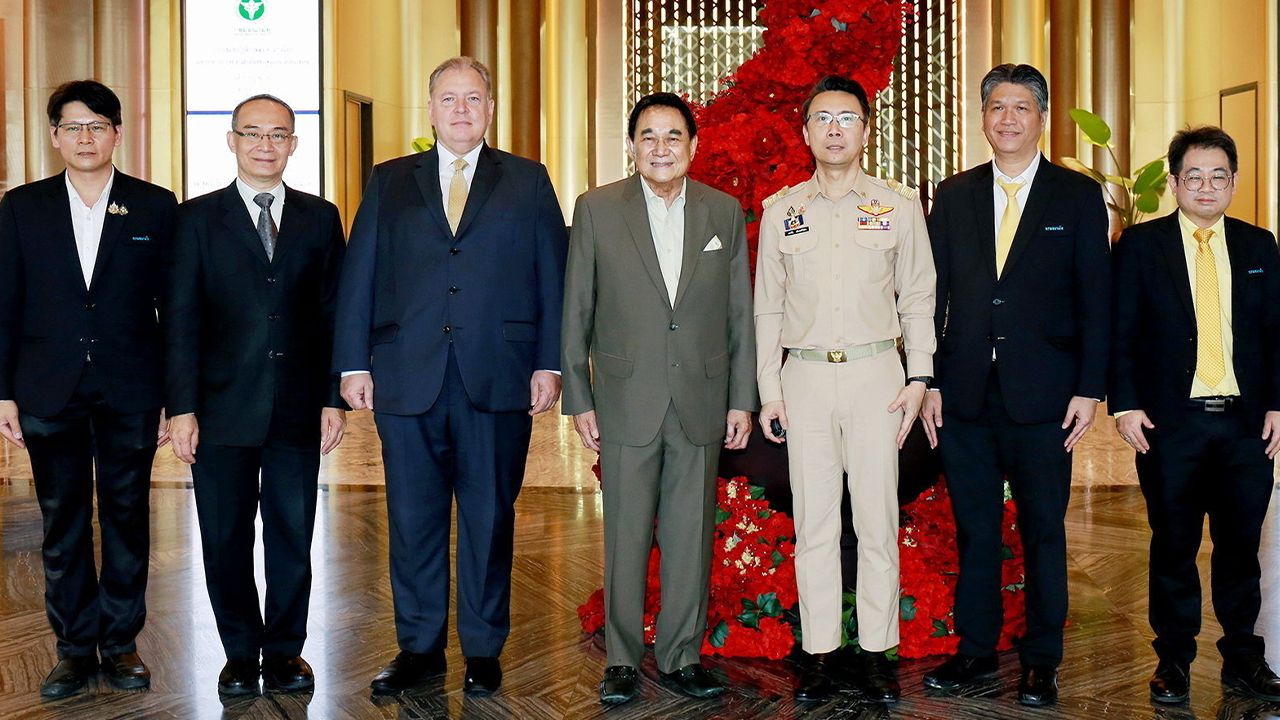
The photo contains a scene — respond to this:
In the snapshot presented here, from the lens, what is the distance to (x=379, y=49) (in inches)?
414

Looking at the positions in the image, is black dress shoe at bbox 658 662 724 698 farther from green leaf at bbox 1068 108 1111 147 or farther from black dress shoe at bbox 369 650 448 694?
green leaf at bbox 1068 108 1111 147

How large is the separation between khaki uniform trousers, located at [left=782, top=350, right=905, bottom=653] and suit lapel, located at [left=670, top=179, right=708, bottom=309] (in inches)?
13.9

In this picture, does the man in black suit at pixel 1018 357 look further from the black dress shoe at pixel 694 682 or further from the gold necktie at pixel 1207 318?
the black dress shoe at pixel 694 682

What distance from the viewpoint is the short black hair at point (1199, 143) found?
295 centimetres

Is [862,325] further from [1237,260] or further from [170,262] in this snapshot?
[170,262]

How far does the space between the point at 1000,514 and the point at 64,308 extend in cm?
253

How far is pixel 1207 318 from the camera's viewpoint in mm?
2945

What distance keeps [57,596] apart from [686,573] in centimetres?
168

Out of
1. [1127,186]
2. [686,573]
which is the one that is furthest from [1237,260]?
[1127,186]

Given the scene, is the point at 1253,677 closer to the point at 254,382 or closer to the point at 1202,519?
the point at 1202,519

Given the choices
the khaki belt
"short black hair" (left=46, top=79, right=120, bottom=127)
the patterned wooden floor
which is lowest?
the patterned wooden floor

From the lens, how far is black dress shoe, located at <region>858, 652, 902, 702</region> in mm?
2936

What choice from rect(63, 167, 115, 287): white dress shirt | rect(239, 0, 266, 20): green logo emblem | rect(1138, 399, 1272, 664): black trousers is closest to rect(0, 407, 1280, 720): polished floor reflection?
rect(1138, 399, 1272, 664): black trousers

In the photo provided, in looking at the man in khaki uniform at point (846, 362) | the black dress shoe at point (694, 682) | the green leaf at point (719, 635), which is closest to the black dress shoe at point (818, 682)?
the man in khaki uniform at point (846, 362)
